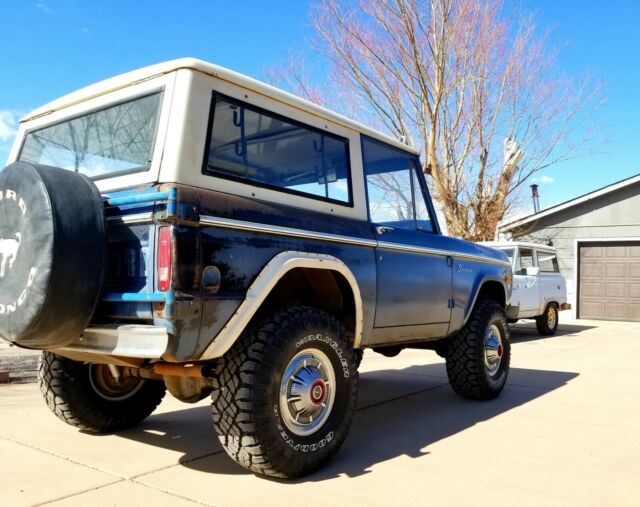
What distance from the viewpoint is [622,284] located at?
1597 centimetres

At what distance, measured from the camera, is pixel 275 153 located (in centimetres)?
349

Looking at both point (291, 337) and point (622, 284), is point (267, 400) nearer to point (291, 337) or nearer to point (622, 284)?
point (291, 337)

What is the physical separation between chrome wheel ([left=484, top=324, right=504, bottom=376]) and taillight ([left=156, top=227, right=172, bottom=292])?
3458 millimetres

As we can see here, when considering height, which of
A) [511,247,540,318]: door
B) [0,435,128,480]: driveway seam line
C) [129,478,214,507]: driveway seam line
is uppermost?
[511,247,540,318]: door

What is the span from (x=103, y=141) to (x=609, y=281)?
52.0ft

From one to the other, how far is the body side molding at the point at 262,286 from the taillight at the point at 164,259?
38 cm

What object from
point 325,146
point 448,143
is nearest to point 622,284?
point 448,143

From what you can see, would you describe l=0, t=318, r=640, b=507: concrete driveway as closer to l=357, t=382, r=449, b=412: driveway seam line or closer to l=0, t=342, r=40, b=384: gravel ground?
l=357, t=382, r=449, b=412: driveway seam line

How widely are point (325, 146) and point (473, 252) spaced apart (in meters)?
2.05

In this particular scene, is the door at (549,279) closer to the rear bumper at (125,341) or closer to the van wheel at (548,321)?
the van wheel at (548,321)

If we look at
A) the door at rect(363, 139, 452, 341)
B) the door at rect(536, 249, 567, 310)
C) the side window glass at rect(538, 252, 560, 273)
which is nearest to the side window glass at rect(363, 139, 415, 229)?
the door at rect(363, 139, 452, 341)

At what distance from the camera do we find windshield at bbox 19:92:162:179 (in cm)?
317

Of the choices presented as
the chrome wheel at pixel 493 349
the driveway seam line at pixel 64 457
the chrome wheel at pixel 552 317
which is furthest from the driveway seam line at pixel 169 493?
the chrome wheel at pixel 552 317

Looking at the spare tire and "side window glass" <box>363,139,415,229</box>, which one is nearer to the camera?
the spare tire
